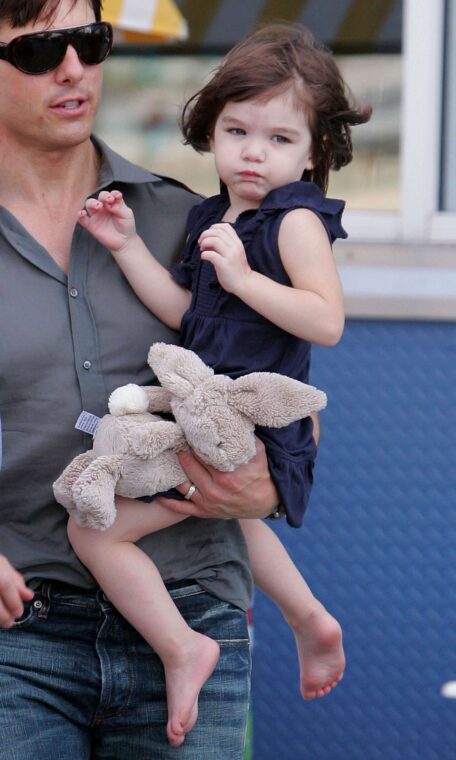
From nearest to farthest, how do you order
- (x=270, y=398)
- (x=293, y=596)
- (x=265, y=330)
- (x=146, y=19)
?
(x=270, y=398) → (x=265, y=330) → (x=293, y=596) → (x=146, y=19)

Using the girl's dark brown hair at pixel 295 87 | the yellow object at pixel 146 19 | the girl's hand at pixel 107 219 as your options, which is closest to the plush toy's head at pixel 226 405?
the girl's hand at pixel 107 219

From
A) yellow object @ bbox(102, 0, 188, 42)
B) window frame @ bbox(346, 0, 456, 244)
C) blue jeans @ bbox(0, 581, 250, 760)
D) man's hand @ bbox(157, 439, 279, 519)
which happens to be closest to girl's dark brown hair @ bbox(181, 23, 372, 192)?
man's hand @ bbox(157, 439, 279, 519)

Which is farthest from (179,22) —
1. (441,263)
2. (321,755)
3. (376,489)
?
(321,755)

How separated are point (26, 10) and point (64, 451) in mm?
744

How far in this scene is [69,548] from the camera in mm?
2357

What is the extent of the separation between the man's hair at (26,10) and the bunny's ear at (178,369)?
23.1 inches

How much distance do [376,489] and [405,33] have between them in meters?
1.25

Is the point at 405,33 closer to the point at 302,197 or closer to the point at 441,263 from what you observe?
the point at 441,263

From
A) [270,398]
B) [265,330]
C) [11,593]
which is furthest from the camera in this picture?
[265,330]

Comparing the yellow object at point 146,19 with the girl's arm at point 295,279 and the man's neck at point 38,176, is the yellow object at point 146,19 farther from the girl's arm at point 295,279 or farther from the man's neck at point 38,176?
the girl's arm at point 295,279

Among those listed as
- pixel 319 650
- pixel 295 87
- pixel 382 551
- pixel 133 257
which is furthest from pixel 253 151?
pixel 382 551

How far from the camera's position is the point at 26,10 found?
2320 millimetres

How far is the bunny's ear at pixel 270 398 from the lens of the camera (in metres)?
2.28

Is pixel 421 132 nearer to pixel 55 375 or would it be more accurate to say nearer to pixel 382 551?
pixel 382 551
